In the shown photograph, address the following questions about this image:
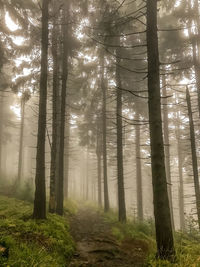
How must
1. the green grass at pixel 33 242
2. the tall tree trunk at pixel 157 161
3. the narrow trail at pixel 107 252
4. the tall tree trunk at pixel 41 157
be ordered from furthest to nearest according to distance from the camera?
1. the tall tree trunk at pixel 41 157
2. the narrow trail at pixel 107 252
3. the tall tree trunk at pixel 157 161
4. the green grass at pixel 33 242

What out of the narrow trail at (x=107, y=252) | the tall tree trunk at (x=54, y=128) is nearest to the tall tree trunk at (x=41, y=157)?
the tall tree trunk at (x=54, y=128)

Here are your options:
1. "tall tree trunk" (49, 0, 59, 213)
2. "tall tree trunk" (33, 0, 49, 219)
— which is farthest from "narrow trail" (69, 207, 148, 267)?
"tall tree trunk" (49, 0, 59, 213)

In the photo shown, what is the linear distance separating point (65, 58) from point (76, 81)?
365 cm

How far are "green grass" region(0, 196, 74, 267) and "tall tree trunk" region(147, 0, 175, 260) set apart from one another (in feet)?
9.26

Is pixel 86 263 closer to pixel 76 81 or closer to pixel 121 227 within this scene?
pixel 121 227

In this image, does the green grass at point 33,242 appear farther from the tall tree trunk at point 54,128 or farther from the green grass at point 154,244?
the green grass at point 154,244

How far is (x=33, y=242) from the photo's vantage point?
17.4 feet

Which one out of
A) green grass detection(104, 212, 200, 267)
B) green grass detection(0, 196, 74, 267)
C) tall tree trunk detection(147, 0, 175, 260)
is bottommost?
green grass detection(104, 212, 200, 267)

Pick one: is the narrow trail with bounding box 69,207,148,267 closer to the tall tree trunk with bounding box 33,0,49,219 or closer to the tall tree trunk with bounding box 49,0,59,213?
the tall tree trunk with bounding box 33,0,49,219

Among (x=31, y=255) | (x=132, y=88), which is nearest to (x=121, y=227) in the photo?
(x=31, y=255)

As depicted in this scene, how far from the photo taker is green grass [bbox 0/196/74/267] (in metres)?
4.24

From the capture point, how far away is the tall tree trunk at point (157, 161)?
5211 millimetres

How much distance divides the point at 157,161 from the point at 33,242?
171 inches

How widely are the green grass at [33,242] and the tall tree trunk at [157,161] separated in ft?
9.26
